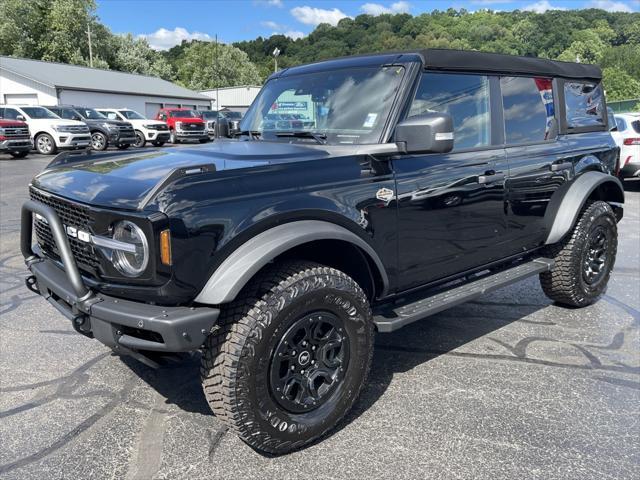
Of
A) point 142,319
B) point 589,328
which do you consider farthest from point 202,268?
point 589,328

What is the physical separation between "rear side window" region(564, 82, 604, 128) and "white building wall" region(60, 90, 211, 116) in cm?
3494

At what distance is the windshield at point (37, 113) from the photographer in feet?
65.5

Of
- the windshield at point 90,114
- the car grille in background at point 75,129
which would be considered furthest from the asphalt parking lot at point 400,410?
the windshield at point 90,114

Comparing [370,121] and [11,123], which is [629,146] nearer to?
[370,121]

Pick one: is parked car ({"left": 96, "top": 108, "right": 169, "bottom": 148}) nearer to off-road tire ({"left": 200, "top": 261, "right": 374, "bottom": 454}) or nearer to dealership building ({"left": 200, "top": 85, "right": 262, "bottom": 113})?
off-road tire ({"left": 200, "top": 261, "right": 374, "bottom": 454})

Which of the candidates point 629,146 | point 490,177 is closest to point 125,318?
point 490,177

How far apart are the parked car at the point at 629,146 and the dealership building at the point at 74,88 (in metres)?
32.0

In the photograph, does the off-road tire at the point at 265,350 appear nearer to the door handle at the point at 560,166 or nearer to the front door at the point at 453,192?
the front door at the point at 453,192

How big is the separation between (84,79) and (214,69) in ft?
132

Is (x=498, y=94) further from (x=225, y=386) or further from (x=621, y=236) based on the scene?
(x=621, y=236)

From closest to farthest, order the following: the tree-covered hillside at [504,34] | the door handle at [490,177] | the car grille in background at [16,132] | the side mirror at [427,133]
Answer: the side mirror at [427,133]
the door handle at [490,177]
the car grille in background at [16,132]
the tree-covered hillside at [504,34]

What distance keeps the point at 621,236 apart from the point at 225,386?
23.3ft

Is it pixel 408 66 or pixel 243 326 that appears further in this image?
pixel 408 66

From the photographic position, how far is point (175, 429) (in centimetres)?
287
